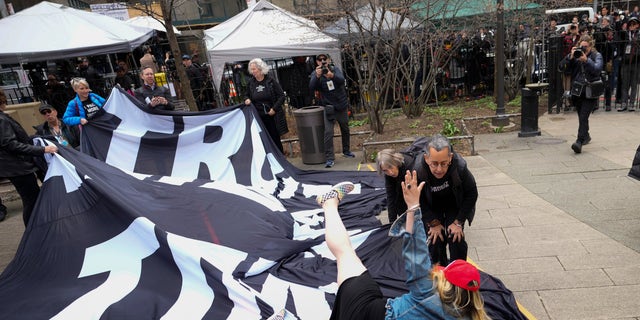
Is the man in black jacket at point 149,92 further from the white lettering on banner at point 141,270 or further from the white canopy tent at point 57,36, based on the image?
the white canopy tent at point 57,36

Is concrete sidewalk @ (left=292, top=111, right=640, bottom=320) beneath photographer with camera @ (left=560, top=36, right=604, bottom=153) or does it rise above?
beneath

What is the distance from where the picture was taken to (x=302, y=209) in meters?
5.51

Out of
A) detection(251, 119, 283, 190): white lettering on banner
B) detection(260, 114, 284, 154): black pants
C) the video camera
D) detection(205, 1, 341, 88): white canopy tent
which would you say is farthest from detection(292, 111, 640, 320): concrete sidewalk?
detection(205, 1, 341, 88): white canopy tent

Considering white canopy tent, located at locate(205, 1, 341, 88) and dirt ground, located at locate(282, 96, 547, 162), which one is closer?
dirt ground, located at locate(282, 96, 547, 162)

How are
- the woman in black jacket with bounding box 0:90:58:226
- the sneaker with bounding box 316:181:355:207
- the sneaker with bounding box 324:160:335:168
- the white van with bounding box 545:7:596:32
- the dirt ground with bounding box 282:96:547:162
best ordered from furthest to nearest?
the white van with bounding box 545:7:596:32 < the dirt ground with bounding box 282:96:547:162 < the sneaker with bounding box 324:160:335:168 < the woman in black jacket with bounding box 0:90:58:226 < the sneaker with bounding box 316:181:355:207

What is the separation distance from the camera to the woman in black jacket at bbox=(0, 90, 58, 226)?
206 inches

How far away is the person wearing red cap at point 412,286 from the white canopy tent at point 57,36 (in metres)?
10.1

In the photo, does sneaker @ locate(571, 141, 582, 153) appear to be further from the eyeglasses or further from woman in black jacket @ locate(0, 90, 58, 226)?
woman in black jacket @ locate(0, 90, 58, 226)

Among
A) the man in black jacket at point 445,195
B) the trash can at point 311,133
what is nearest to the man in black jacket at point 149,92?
the trash can at point 311,133

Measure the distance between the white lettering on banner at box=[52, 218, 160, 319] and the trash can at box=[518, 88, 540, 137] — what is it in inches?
278

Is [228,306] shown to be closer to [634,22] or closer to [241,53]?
[241,53]

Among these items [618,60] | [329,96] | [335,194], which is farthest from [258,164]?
[618,60]

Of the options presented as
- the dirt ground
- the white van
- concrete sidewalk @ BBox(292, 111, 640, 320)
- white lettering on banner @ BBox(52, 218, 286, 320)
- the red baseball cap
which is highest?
the white van

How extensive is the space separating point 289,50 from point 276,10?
233cm
